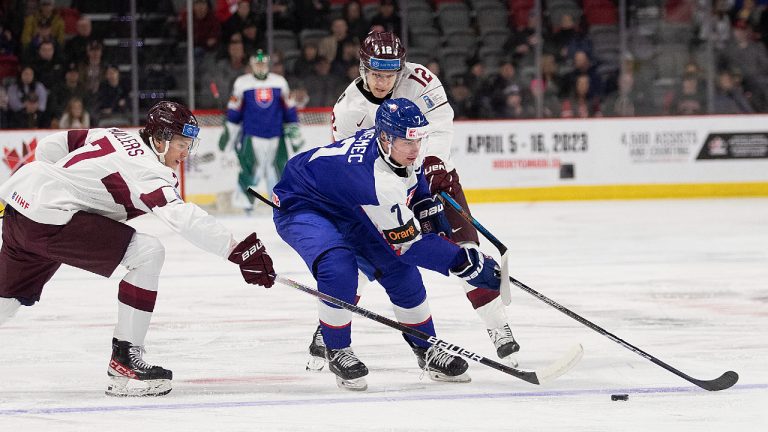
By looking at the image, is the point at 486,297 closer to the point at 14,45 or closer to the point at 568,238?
the point at 568,238

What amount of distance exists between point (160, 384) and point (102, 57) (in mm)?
6744

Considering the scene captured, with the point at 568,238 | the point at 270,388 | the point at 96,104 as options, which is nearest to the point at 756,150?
the point at 568,238

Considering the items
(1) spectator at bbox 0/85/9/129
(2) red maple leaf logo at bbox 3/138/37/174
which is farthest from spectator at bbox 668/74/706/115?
(1) spectator at bbox 0/85/9/129

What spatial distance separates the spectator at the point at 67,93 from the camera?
9820 millimetres

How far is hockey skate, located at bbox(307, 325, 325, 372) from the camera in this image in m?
4.12

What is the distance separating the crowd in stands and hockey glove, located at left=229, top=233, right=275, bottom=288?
21.7 feet

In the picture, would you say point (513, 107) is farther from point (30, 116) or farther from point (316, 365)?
point (316, 365)

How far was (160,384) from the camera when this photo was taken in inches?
146

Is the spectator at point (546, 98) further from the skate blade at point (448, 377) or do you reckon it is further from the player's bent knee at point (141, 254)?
the player's bent knee at point (141, 254)

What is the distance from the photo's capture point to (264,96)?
31.3ft

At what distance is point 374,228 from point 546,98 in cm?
663

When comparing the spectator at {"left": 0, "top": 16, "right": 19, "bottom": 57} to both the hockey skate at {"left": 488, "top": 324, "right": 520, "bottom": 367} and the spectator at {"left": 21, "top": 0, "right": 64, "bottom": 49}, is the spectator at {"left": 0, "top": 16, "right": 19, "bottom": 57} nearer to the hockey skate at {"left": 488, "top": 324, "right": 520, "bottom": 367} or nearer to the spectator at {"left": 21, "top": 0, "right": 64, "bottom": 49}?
the spectator at {"left": 21, "top": 0, "right": 64, "bottom": 49}

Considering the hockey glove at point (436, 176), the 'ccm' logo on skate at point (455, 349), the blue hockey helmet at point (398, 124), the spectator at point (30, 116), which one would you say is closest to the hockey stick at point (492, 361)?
the 'ccm' logo on skate at point (455, 349)

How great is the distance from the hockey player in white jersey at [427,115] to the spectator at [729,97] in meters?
6.23
